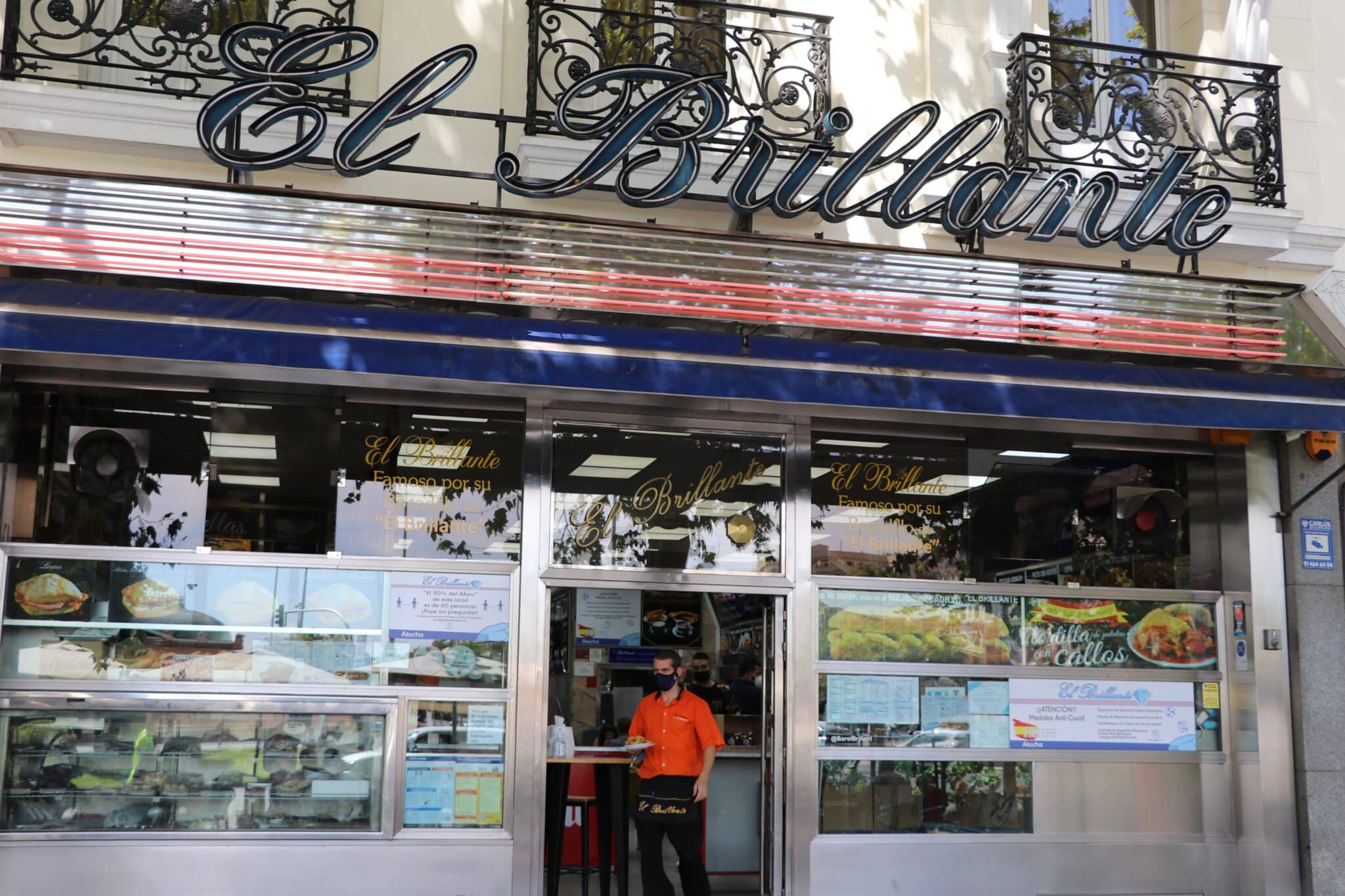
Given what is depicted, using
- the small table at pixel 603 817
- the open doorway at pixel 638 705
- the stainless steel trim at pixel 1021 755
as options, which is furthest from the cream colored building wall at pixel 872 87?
the small table at pixel 603 817

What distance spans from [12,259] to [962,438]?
5.93 m

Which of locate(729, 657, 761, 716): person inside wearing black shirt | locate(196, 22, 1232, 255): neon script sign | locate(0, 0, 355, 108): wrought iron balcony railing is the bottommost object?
locate(729, 657, 761, 716): person inside wearing black shirt

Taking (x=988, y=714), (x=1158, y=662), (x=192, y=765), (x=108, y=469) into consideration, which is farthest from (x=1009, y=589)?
(x=108, y=469)

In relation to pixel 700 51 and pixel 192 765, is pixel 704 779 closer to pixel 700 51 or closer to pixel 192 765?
pixel 192 765

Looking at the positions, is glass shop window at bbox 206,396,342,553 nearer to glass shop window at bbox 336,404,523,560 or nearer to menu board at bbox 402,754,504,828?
glass shop window at bbox 336,404,523,560

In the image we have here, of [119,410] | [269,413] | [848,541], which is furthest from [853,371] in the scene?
[119,410]

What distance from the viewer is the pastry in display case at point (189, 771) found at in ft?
24.5

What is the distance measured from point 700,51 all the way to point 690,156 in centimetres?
120

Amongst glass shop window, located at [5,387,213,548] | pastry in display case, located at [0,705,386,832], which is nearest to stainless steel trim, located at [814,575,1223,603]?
pastry in display case, located at [0,705,386,832]

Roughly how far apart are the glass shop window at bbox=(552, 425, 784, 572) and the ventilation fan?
2502mm

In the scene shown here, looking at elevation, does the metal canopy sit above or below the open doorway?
above

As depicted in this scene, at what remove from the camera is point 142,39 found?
8.28 m

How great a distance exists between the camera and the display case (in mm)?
7473

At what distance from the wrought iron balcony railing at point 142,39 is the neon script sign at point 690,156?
0.83 ft
